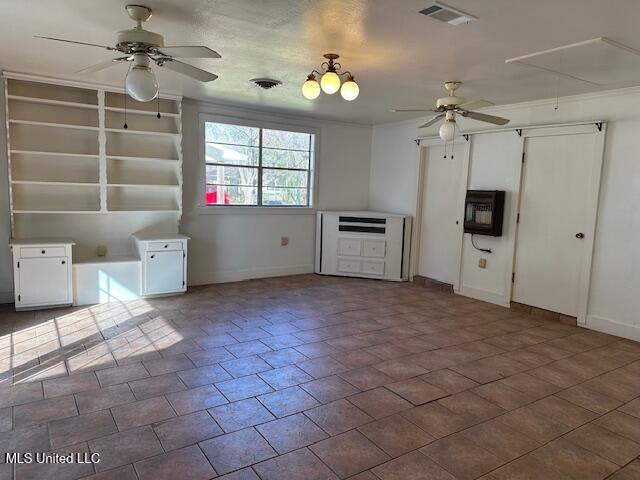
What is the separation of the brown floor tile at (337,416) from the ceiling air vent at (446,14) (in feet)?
8.15

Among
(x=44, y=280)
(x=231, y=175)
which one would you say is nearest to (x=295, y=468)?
(x=44, y=280)

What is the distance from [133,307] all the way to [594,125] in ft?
17.2

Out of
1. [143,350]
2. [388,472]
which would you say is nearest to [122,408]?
[143,350]

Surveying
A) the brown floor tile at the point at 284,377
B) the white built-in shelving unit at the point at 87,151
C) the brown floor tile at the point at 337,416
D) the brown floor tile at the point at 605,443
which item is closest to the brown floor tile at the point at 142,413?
the brown floor tile at the point at 284,377

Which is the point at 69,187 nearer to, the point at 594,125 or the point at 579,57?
the point at 579,57

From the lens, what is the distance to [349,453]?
2320mm

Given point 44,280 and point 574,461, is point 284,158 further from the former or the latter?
point 574,461

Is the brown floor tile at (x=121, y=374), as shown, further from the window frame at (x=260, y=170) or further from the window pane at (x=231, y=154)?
the window pane at (x=231, y=154)

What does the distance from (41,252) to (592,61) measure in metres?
5.39

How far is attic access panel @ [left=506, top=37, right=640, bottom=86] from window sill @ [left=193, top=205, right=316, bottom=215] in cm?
389

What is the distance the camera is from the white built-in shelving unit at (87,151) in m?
4.75

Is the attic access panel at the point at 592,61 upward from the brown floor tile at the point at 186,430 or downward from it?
upward

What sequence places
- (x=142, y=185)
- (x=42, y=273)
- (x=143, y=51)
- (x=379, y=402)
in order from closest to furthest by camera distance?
(x=143, y=51) → (x=379, y=402) → (x=42, y=273) → (x=142, y=185)

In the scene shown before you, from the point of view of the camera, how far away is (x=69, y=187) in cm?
510
